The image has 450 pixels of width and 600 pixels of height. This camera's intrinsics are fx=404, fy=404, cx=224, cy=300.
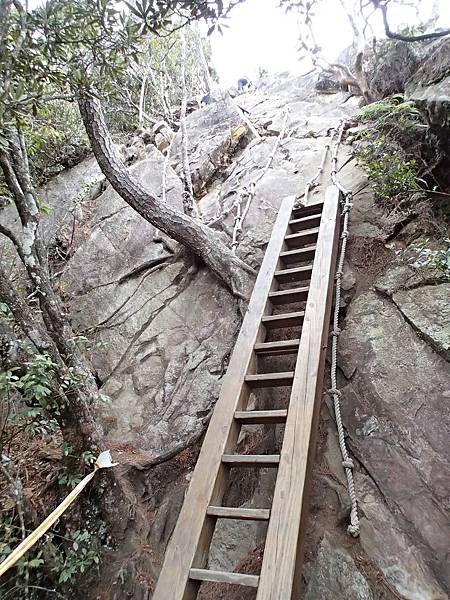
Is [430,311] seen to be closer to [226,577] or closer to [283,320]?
[283,320]

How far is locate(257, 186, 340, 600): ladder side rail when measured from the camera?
1.76 metres

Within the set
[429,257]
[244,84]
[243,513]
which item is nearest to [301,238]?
[429,257]

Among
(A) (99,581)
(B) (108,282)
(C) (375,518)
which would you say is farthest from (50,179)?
(C) (375,518)

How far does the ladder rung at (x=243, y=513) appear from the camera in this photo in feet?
6.42

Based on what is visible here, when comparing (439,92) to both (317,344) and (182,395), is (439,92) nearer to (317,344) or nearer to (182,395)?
(317,344)

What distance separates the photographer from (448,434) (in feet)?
7.70

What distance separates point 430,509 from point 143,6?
3.17 metres

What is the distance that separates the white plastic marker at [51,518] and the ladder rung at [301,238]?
243cm

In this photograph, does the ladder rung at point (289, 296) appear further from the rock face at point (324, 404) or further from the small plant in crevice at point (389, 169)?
the small plant in crevice at point (389, 169)

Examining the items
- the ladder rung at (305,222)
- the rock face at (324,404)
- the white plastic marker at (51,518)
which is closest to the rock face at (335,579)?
the rock face at (324,404)

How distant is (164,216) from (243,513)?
3.10m

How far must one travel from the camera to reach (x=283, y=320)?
3055 millimetres

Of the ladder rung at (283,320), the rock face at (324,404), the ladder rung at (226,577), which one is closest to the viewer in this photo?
the ladder rung at (226,577)

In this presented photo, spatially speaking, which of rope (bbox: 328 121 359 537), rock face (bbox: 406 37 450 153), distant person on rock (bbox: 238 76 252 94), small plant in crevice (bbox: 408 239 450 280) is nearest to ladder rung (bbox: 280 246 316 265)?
rope (bbox: 328 121 359 537)
